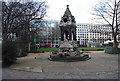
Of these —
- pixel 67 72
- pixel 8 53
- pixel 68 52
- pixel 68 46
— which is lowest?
pixel 67 72

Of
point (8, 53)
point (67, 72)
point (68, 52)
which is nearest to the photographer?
point (67, 72)

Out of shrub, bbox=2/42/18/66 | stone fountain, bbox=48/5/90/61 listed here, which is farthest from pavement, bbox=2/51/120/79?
stone fountain, bbox=48/5/90/61

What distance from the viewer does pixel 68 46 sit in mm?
15250

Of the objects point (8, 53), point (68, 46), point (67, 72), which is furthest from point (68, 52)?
point (67, 72)

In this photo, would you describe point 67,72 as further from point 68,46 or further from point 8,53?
point 68,46

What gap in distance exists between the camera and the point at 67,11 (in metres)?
17.4

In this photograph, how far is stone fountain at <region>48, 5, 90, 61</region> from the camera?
1385 cm

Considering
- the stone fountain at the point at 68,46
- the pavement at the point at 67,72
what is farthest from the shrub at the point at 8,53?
the stone fountain at the point at 68,46

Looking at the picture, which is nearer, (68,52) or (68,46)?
(68,52)

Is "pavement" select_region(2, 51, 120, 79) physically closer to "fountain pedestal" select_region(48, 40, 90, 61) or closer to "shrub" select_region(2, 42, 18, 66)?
"shrub" select_region(2, 42, 18, 66)

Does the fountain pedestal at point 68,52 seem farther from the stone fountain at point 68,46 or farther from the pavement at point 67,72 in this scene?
the pavement at point 67,72

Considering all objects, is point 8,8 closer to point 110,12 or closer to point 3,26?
point 3,26

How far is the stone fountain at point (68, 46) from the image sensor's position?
13.9 m

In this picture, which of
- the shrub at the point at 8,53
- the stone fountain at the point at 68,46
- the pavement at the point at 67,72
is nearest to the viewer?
the pavement at the point at 67,72
